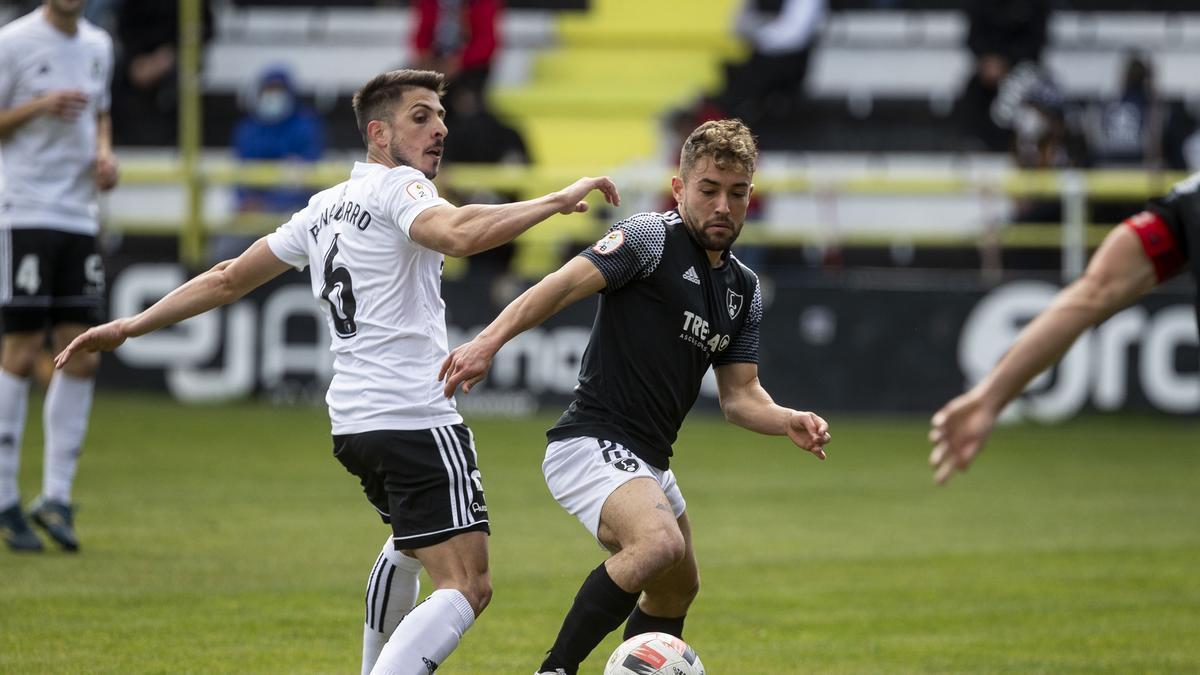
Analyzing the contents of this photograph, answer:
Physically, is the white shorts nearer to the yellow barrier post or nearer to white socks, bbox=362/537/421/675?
white socks, bbox=362/537/421/675

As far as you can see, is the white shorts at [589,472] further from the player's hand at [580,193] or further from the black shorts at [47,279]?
the black shorts at [47,279]

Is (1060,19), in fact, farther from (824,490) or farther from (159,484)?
(159,484)

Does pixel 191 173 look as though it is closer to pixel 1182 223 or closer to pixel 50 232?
pixel 50 232

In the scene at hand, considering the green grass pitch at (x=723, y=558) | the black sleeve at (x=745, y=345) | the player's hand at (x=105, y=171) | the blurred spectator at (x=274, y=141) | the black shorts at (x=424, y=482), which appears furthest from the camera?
the blurred spectator at (x=274, y=141)

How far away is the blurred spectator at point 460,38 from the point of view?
1936cm

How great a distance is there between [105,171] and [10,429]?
1.48 metres

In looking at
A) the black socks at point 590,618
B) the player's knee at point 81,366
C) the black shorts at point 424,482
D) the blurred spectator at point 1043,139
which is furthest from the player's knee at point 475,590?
the blurred spectator at point 1043,139

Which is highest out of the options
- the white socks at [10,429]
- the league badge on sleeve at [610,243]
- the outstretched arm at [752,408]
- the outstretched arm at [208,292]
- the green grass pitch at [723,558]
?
the league badge on sleeve at [610,243]

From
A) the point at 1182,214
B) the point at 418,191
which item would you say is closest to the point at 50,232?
the point at 418,191

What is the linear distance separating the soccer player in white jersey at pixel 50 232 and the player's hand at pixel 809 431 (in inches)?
180

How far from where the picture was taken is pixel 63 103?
934 centimetres

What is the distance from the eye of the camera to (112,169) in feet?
31.7

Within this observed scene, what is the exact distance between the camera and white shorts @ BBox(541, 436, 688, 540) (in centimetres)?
614

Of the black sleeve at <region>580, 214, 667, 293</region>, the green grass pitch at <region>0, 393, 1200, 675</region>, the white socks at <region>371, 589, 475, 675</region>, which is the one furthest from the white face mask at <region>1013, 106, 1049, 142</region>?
the white socks at <region>371, 589, 475, 675</region>
